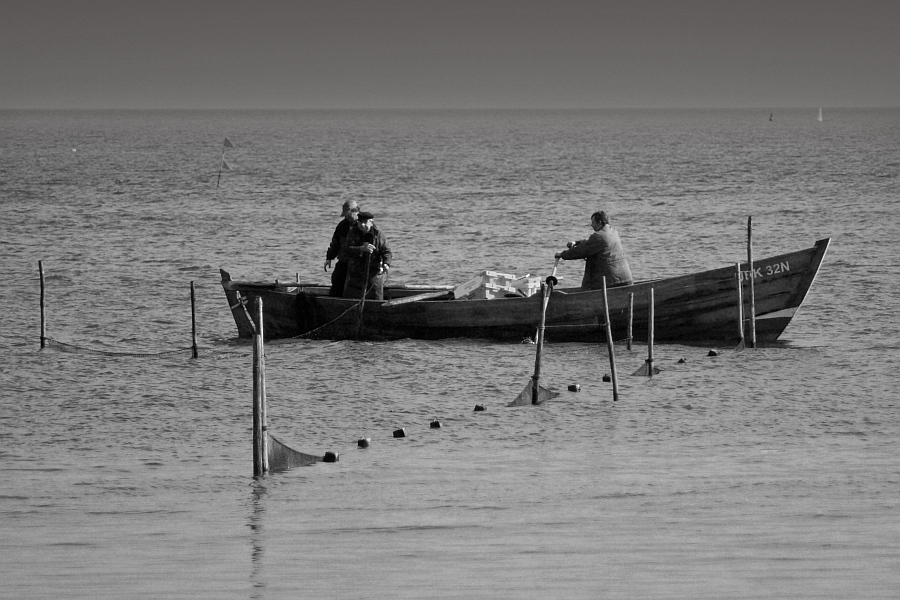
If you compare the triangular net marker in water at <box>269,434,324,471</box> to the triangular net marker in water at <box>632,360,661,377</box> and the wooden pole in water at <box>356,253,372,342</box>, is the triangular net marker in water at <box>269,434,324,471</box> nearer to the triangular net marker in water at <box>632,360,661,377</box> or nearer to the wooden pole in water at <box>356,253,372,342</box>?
the triangular net marker in water at <box>632,360,661,377</box>

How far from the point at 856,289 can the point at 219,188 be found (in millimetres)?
35060

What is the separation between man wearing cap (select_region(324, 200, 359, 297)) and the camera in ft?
59.3

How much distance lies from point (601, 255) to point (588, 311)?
0.91 m

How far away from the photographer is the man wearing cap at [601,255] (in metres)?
17.4

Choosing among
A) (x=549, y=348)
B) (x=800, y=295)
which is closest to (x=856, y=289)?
(x=800, y=295)

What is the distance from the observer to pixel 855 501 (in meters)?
10.0

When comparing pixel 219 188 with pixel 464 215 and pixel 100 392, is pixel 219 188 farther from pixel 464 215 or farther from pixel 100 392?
pixel 100 392

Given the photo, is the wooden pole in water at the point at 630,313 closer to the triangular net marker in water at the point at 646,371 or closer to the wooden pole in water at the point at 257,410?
the triangular net marker in water at the point at 646,371

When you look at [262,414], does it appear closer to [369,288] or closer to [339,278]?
[369,288]

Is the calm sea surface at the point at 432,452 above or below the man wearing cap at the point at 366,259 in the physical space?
below

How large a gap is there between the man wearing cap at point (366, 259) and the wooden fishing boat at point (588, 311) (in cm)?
25

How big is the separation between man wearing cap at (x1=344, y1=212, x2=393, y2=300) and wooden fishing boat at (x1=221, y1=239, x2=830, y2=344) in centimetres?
25

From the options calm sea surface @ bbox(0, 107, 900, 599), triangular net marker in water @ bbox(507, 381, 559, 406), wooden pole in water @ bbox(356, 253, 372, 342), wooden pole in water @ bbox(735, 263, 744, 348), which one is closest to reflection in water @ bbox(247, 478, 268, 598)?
calm sea surface @ bbox(0, 107, 900, 599)

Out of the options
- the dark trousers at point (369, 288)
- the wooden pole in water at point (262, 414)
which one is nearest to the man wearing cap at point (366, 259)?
the dark trousers at point (369, 288)
